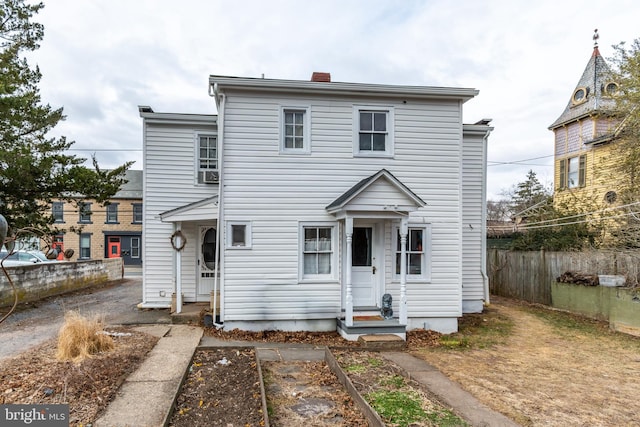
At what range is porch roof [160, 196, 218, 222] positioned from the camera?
30.7ft

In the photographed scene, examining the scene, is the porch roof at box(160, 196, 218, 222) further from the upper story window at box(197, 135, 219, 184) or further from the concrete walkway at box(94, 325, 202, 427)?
the concrete walkway at box(94, 325, 202, 427)

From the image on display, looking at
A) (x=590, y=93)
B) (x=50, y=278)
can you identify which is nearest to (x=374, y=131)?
(x=50, y=278)

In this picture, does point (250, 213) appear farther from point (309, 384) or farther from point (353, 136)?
point (309, 384)

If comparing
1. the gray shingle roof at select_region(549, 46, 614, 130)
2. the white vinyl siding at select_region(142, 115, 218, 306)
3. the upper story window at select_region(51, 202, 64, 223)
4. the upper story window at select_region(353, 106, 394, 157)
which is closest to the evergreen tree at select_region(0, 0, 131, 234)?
A: the white vinyl siding at select_region(142, 115, 218, 306)

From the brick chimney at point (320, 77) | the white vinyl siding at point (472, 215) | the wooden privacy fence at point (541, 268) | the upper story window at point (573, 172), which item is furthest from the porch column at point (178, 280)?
the upper story window at point (573, 172)

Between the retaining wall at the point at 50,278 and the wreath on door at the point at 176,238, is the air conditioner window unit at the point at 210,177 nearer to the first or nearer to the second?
the wreath on door at the point at 176,238

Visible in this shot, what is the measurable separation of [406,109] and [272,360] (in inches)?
248

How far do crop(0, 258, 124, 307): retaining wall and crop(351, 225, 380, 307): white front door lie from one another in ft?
31.2

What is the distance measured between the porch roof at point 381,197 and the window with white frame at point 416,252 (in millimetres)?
894

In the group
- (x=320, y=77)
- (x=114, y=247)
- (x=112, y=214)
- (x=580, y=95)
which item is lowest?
(x=114, y=247)

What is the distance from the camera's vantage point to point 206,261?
1088 cm

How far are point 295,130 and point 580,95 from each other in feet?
59.4

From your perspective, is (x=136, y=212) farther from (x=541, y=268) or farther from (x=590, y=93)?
(x=590, y=93)

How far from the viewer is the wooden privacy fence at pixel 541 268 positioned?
10140 mm
